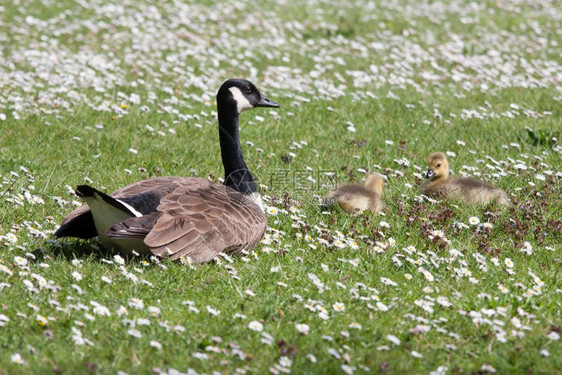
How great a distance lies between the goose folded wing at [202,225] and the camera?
6.16 m

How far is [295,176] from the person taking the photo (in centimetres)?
917

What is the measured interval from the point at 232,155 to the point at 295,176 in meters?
1.68

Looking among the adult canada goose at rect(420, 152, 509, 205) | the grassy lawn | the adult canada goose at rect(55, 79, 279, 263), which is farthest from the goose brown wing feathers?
the adult canada goose at rect(420, 152, 509, 205)

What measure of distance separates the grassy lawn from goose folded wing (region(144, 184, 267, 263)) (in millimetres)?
168

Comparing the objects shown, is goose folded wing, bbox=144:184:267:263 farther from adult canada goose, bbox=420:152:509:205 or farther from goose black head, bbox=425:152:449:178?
goose black head, bbox=425:152:449:178

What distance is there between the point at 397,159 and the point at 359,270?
3.59 m

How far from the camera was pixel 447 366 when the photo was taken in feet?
16.1

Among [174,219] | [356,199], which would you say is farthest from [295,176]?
[174,219]

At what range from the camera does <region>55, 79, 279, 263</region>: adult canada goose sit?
610cm

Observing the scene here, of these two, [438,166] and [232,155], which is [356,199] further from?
[438,166]

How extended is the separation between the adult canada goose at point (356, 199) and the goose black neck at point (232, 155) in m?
0.99

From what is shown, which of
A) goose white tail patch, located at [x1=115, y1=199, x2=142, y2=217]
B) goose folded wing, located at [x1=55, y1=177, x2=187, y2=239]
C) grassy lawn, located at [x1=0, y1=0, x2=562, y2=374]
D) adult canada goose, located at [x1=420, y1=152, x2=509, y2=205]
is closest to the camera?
grassy lawn, located at [x1=0, y1=0, x2=562, y2=374]

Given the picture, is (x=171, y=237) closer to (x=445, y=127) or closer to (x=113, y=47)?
(x=445, y=127)

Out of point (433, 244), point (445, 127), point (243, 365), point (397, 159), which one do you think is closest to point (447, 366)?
point (243, 365)
